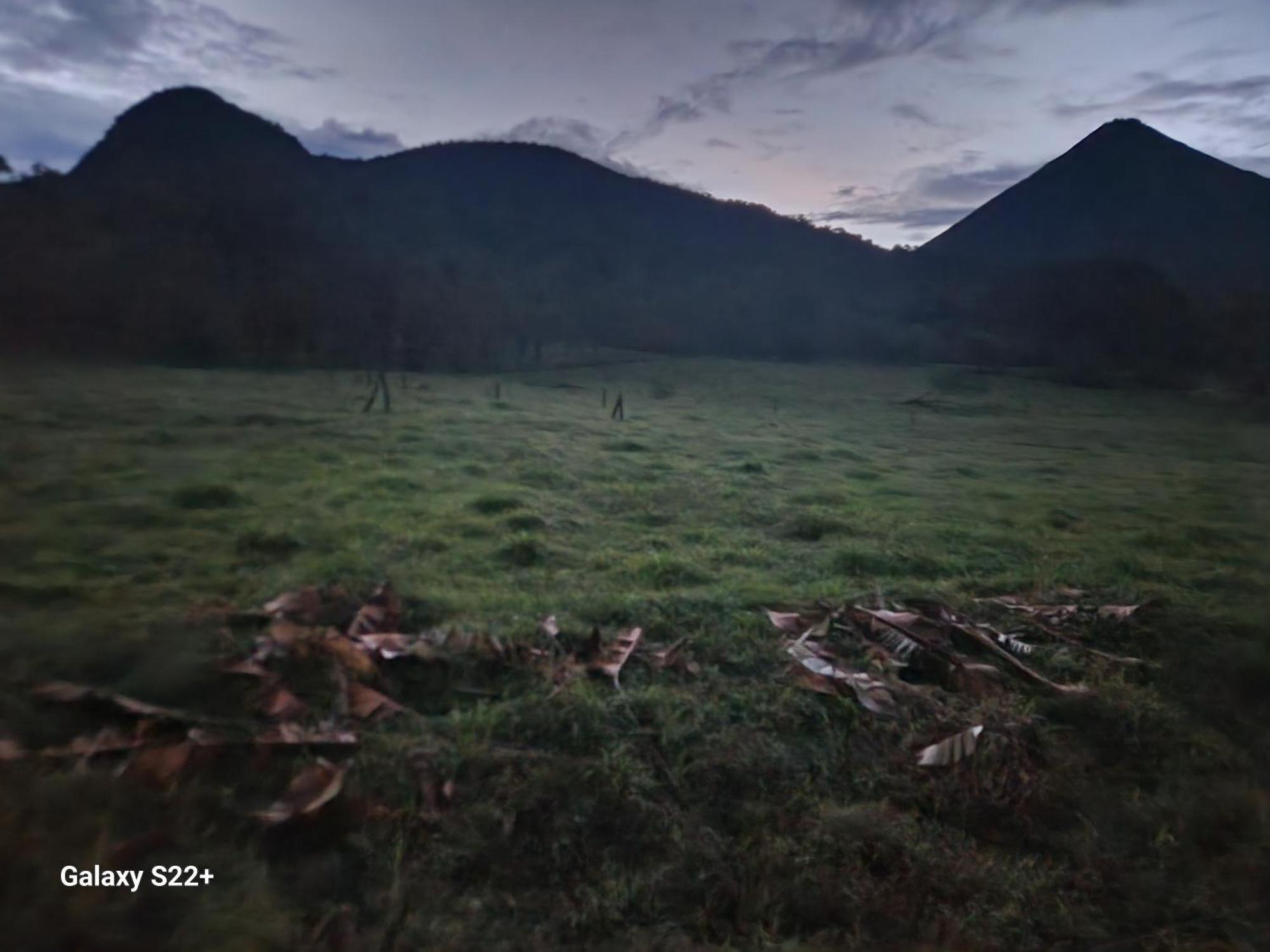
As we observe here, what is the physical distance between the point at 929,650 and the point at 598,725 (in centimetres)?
190

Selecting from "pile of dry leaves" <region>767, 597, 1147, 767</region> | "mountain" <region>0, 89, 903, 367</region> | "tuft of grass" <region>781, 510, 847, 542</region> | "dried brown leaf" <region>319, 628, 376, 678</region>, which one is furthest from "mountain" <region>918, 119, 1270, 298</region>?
"dried brown leaf" <region>319, 628, 376, 678</region>

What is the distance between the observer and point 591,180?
1288 inches

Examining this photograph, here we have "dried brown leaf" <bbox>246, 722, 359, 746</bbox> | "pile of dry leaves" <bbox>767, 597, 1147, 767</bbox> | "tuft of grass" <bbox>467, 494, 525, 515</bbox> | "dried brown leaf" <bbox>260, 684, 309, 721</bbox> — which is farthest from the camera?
"tuft of grass" <bbox>467, 494, 525, 515</bbox>

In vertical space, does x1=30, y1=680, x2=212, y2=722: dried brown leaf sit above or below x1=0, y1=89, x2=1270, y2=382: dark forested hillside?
below

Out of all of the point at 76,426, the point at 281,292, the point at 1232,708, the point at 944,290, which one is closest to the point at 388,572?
the point at 76,426

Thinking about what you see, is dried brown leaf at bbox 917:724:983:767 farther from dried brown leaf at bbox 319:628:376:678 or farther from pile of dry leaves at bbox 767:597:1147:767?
dried brown leaf at bbox 319:628:376:678

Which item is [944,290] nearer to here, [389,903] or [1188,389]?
[1188,389]

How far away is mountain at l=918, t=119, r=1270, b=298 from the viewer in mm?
7363

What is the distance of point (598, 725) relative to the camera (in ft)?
10.6

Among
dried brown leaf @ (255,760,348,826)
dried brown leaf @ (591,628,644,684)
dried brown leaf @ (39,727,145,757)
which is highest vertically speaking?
dried brown leaf @ (39,727,145,757)

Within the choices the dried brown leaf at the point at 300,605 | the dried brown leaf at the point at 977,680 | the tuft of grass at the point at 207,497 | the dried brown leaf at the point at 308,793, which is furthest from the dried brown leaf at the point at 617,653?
the tuft of grass at the point at 207,497

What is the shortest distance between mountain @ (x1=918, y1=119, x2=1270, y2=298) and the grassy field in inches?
61.8

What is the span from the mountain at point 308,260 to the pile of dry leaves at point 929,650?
3482 mm

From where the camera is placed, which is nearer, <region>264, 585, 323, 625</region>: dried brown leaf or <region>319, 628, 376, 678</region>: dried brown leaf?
<region>319, 628, 376, 678</region>: dried brown leaf
